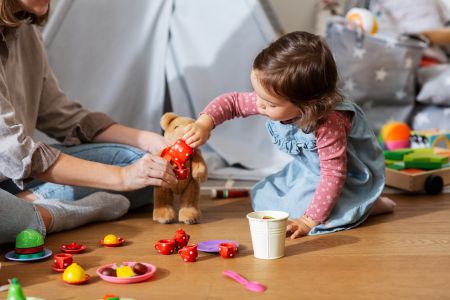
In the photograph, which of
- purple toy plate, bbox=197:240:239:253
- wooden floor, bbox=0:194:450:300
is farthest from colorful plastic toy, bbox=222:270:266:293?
purple toy plate, bbox=197:240:239:253

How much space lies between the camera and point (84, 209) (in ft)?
4.79

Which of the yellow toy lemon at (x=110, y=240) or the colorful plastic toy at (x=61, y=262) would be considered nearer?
the colorful plastic toy at (x=61, y=262)

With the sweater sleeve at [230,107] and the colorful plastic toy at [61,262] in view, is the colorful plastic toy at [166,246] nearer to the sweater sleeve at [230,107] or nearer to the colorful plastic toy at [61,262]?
the colorful plastic toy at [61,262]

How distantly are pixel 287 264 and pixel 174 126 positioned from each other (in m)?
0.45

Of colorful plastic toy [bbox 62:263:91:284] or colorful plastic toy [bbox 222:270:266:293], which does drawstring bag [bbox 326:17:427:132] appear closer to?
colorful plastic toy [bbox 222:270:266:293]

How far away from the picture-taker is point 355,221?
146cm

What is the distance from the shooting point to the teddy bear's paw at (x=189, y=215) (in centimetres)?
151

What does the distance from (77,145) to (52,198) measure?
8.3 inches

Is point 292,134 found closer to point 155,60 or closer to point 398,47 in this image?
point 155,60

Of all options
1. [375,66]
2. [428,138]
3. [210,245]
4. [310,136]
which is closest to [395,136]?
[428,138]

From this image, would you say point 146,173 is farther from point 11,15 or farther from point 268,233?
point 11,15

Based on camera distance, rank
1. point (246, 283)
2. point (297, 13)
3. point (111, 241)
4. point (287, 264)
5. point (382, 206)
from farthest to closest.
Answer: point (297, 13)
point (382, 206)
point (111, 241)
point (287, 264)
point (246, 283)

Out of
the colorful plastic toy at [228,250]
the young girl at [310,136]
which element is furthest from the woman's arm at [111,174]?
the colorful plastic toy at [228,250]

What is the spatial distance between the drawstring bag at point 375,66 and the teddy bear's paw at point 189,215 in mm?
1063
